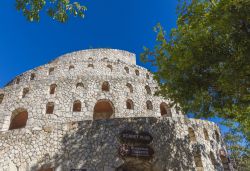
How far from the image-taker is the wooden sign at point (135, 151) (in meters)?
11.6

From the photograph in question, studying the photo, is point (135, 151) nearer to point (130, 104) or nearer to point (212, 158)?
point (212, 158)

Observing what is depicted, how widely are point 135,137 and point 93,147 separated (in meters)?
2.29

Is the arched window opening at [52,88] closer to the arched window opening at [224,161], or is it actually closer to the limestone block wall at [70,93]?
the limestone block wall at [70,93]

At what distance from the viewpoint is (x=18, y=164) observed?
36.7 ft

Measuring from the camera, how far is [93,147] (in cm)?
1191

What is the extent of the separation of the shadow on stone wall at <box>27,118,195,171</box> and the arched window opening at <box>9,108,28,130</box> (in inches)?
463

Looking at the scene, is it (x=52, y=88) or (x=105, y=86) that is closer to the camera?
(x=52, y=88)

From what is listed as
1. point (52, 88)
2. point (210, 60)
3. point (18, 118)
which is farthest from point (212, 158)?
point (18, 118)

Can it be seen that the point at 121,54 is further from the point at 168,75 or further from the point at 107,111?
the point at 168,75

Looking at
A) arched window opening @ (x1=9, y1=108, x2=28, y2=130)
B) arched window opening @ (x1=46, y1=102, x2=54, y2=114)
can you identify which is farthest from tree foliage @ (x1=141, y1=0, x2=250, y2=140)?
arched window opening @ (x1=9, y1=108, x2=28, y2=130)

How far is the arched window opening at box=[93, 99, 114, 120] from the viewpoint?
22.9m

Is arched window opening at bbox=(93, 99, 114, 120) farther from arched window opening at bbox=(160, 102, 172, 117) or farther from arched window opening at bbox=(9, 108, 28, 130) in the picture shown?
arched window opening at bbox=(9, 108, 28, 130)

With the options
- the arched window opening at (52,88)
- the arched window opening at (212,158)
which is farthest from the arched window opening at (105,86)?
the arched window opening at (212,158)

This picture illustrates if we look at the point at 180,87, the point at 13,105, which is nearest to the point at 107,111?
the point at 13,105
